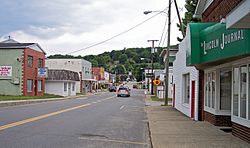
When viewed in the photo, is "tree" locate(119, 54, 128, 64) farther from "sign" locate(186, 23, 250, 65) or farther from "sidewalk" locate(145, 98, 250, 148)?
"sidewalk" locate(145, 98, 250, 148)

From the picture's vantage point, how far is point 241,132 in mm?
11930

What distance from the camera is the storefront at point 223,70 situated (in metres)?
11.2

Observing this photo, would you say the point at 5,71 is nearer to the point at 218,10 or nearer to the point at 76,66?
the point at 76,66

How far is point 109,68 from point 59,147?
159985mm

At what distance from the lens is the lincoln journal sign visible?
10.6 meters

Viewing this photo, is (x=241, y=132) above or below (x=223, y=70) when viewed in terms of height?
below

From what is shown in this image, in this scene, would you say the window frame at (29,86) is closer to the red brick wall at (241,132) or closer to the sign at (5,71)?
the sign at (5,71)

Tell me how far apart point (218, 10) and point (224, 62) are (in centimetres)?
315

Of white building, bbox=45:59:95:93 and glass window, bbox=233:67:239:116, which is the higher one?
white building, bbox=45:59:95:93

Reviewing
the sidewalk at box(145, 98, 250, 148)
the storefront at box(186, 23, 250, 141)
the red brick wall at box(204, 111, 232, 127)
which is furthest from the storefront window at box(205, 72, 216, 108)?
the sidewalk at box(145, 98, 250, 148)

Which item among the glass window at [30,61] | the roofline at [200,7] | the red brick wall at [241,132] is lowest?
the red brick wall at [241,132]

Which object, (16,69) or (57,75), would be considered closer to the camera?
(16,69)

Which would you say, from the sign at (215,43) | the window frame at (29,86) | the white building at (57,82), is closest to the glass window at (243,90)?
the sign at (215,43)

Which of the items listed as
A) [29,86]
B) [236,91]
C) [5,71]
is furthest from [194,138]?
[29,86]
